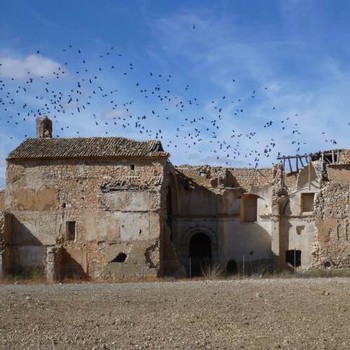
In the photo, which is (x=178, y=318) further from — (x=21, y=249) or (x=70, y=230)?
(x=21, y=249)

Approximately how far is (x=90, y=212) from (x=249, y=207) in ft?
45.2

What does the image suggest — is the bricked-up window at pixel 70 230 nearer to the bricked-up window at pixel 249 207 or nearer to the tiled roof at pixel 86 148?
the tiled roof at pixel 86 148

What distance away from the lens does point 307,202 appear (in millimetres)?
40562

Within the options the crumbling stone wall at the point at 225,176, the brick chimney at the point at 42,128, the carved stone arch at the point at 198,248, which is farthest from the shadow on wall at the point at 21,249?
the crumbling stone wall at the point at 225,176

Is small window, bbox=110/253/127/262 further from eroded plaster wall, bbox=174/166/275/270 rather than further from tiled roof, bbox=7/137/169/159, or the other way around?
eroded plaster wall, bbox=174/166/275/270

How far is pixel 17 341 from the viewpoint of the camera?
45.1 feet

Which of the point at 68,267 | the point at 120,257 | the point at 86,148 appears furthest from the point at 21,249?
the point at 86,148

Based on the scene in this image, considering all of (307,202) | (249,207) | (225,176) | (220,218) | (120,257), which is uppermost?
(225,176)

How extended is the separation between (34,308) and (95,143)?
1641cm

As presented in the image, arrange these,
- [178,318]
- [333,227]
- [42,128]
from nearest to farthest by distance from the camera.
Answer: [178,318] < [333,227] < [42,128]

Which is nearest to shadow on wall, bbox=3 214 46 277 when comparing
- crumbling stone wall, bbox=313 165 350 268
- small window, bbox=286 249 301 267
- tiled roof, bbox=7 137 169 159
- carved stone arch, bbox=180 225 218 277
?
tiled roof, bbox=7 137 169 159

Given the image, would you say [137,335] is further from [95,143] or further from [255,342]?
[95,143]

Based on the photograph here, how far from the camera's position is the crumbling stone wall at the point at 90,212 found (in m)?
31.9

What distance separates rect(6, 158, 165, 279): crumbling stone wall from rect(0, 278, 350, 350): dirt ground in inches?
310
